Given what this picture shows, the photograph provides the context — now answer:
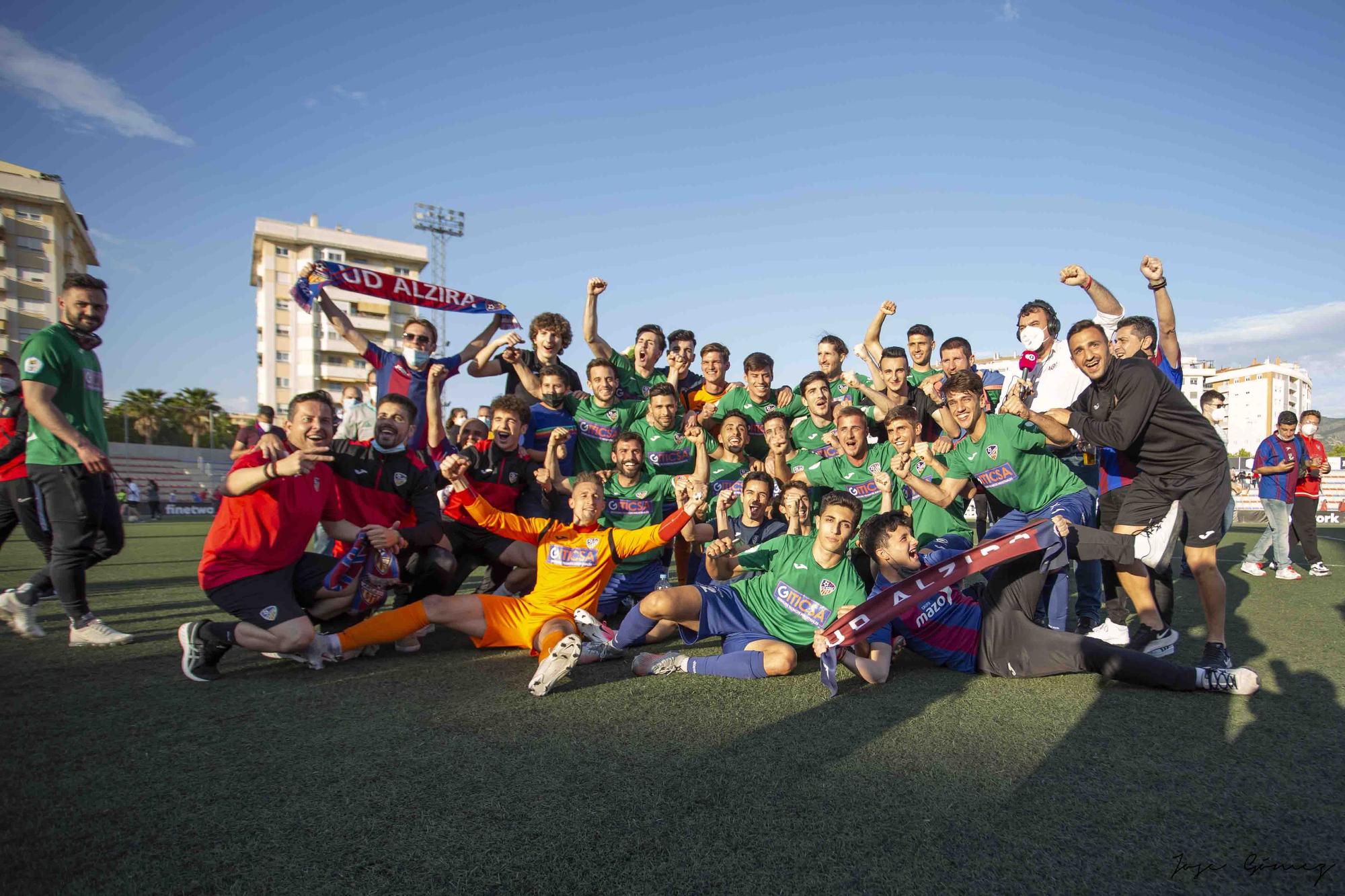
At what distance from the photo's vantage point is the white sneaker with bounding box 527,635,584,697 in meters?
3.64

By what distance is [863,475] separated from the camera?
5.98 metres

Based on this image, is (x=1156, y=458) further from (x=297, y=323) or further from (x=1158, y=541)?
(x=297, y=323)

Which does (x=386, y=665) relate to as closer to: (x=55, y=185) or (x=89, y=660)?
(x=89, y=660)

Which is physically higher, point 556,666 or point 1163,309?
point 1163,309

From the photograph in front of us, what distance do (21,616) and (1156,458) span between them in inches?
301

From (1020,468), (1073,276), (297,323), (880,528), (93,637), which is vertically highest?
(297,323)

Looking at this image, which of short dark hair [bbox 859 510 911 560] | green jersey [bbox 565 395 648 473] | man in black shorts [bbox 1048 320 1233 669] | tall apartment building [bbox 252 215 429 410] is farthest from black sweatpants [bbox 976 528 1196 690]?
tall apartment building [bbox 252 215 429 410]

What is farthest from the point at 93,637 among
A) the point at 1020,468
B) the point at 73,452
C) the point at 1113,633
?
the point at 1113,633

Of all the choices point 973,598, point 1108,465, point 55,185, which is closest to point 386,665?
point 973,598

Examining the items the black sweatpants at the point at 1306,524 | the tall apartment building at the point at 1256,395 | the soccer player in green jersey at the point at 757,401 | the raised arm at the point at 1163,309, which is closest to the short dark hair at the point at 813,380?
the soccer player in green jersey at the point at 757,401

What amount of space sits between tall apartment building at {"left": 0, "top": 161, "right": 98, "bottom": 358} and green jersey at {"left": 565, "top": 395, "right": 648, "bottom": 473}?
54831mm

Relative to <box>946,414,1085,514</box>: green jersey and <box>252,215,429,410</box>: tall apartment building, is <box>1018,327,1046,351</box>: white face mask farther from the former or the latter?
<box>252,215,429,410</box>: tall apartment building

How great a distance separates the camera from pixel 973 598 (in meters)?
4.40

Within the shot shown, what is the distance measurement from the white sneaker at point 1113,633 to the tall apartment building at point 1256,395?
121412 millimetres
